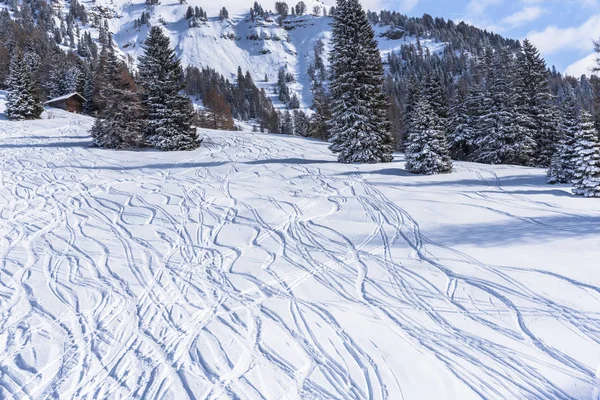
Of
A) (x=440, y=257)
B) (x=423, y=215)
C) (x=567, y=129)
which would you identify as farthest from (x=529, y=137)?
(x=440, y=257)

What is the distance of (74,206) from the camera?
12.6 metres

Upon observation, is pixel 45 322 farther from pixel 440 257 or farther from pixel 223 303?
pixel 440 257

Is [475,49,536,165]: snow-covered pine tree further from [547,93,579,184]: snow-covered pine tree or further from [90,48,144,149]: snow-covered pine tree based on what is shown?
[90,48,144,149]: snow-covered pine tree

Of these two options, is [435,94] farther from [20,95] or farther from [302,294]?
[20,95]

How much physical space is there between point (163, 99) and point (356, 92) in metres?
13.3

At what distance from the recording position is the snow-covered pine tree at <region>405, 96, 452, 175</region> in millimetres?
17234

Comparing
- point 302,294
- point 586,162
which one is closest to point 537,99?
point 586,162

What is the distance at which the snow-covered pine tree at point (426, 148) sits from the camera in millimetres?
17234

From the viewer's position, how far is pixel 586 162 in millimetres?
13156

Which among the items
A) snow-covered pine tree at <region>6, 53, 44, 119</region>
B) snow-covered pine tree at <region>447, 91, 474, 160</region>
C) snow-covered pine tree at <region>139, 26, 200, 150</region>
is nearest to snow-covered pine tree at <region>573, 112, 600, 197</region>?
snow-covered pine tree at <region>447, 91, 474, 160</region>

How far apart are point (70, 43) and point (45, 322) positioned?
180 m

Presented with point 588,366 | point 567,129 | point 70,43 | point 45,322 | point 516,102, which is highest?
point 70,43

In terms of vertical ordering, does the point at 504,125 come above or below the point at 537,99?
below

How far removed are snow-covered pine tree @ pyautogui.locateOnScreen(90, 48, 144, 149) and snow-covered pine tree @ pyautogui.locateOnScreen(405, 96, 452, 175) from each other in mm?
17871
